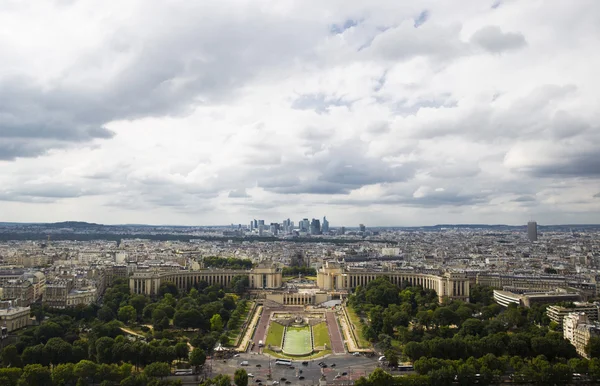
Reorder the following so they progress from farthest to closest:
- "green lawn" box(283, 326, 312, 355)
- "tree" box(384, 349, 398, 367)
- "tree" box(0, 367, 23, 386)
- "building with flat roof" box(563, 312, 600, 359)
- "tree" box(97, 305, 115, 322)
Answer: "tree" box(97, 305, 115, 322), "green lawn" box(283, 326, 312, 355), "building with flat roof" box(563, 312, 600, 359), "tree" box(384, 349, 398, 367), "tree" box(0, 367, 23, 386)

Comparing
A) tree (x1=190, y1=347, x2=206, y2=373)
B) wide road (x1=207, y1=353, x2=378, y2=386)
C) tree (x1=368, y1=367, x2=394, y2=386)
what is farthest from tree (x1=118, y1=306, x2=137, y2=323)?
tree (x1=368, y1=367, x2=394, y2=386)

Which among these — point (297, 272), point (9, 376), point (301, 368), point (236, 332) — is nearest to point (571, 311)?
point (301, 368)

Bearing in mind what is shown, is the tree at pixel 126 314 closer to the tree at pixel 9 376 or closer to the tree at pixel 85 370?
the tree at pixel 85 370

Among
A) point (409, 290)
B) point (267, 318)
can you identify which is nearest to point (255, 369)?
point (267, 318)

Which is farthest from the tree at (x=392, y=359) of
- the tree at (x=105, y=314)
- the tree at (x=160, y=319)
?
the tree at (x=105, y=314)

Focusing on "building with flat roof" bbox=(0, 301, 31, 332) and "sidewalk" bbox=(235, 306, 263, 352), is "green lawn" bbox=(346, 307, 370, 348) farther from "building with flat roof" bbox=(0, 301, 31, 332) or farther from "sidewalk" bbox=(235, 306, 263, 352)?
"building with flat roof" bbox=(0, 301, 31, 332)

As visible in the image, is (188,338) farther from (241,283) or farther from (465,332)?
(241,283)

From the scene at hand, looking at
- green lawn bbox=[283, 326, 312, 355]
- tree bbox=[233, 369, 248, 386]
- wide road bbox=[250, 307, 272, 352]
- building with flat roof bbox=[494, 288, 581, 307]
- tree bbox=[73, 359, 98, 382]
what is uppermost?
building with flat roof bbox=[494, 288, 581, 307]

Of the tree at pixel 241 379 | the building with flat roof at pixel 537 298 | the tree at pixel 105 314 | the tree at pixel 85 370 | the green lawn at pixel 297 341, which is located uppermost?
the building with flat roof at pixel 537 298
